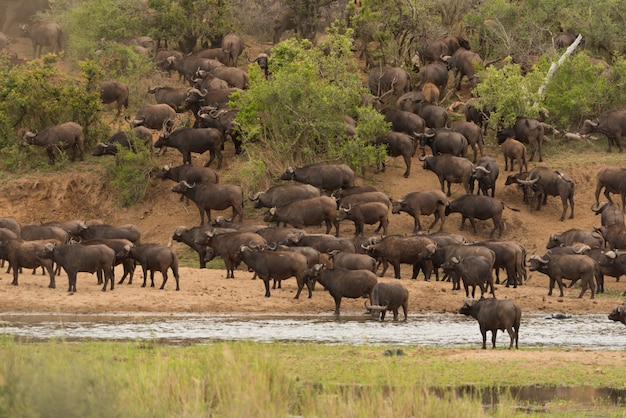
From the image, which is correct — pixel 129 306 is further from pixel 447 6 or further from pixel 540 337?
pixel 447 6

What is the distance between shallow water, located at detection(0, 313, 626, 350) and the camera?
2077 cm

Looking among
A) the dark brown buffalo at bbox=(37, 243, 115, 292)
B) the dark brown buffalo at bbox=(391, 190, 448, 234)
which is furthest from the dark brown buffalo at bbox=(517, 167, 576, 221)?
the dark brown buffalo at bbox=(37, 243, 115, 292)

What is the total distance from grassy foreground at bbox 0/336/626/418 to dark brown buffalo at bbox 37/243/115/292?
291 inches

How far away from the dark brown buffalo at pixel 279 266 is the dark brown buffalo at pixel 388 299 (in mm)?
2065

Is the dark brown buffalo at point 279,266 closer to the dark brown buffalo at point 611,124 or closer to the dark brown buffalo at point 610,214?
the dark brown buffalo at point 610,214

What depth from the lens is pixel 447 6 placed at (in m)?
45.8

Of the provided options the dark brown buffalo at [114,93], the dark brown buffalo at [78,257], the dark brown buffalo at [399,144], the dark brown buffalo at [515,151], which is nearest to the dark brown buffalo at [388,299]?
the dark brown buffalo at [78,257]

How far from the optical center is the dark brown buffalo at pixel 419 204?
31422mm

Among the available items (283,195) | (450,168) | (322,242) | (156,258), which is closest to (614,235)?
A: (450,168)

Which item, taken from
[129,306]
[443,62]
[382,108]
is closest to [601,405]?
[129,306]

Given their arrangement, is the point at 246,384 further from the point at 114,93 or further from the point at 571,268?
the point at 114,93

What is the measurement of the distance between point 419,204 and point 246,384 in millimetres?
18610

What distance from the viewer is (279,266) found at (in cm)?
2536

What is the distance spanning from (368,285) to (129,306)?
4.65 metres
